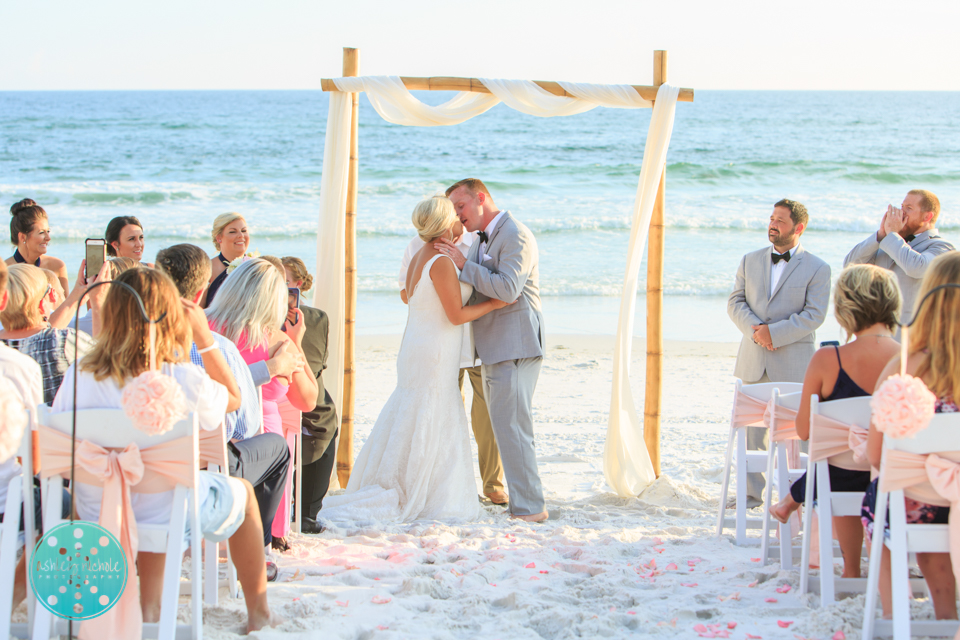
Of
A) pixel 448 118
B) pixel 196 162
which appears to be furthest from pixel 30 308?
pixel 196 162

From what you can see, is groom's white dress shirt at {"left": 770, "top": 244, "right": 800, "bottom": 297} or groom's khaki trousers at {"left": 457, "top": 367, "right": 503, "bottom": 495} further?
groom's khaki trousers at {"left": 457, "top": 367, "right": 503, "bottom": 495}

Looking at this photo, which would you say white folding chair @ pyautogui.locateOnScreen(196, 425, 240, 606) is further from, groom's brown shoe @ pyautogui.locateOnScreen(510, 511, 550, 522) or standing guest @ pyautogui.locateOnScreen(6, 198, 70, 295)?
standing guest @ pyautogui.locateOnScreen(6, 198, 70, 295)

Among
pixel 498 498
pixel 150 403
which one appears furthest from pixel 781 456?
pixel 150 403

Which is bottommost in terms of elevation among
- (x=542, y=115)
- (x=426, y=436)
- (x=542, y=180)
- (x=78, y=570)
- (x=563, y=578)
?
(x=563, y=578)

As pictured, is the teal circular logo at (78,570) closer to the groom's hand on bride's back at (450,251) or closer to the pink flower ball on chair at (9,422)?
the pink flower ball on chair at (9,422)

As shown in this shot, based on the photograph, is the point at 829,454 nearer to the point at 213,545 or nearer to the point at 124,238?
the point at 213,545

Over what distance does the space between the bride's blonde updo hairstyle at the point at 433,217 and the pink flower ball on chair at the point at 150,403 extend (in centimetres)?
210

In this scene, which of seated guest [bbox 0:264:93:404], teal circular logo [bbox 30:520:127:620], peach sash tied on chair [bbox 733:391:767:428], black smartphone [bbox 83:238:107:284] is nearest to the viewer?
teal circular logo [bbox 30:520:127:620]

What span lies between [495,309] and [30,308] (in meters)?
2.27

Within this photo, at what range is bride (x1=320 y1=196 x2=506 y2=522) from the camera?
168 inches

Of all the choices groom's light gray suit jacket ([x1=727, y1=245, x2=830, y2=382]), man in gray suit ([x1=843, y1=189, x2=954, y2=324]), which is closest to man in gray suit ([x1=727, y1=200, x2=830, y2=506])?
groom's light gray suit jacket ([x1=727, y1=245, x2=830, y2=382])

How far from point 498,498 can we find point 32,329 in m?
2.71

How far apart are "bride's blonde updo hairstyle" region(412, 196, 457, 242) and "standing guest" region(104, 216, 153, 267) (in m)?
1.59

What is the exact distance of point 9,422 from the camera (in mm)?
2238
